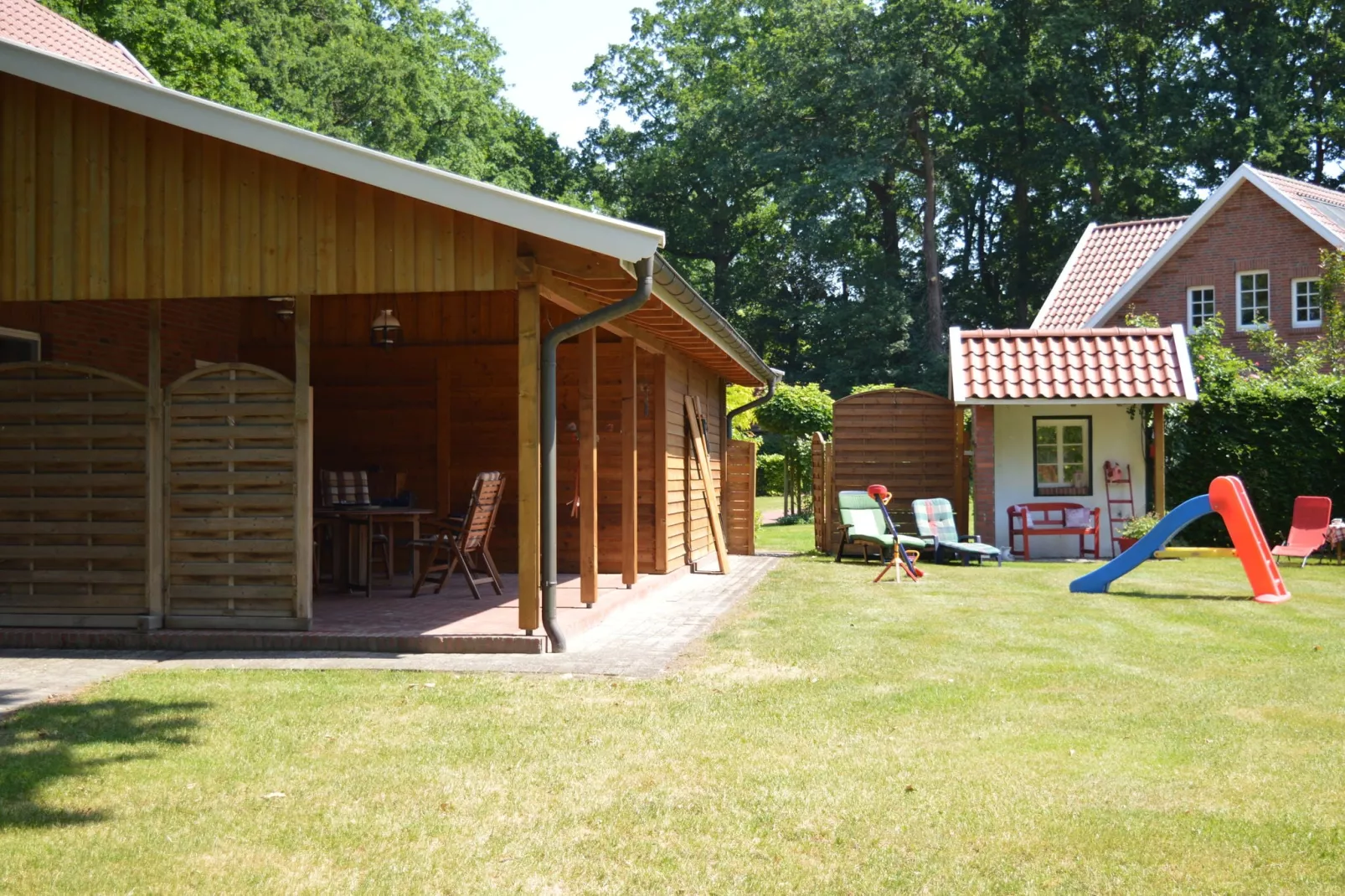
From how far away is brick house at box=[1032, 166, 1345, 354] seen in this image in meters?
23.5

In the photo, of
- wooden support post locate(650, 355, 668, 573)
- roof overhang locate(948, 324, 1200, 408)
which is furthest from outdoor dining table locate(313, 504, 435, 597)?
roof overhang locate(948, 324, 1200, 408)

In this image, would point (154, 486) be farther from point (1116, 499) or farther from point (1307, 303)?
point (1307, 303)

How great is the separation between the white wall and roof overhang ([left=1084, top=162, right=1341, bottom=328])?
8184 mm

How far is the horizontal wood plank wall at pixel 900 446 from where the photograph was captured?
17.4 meters

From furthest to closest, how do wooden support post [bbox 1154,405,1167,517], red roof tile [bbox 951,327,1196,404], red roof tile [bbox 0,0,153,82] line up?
red roof tile [bbox 951,327,1196,404]
wooden support post [bbox 1154,405,1167,517]
red roof tile [bbox 0,0,153,82]

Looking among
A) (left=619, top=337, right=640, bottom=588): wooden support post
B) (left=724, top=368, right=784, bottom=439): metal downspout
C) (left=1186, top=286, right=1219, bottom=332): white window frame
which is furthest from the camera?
(left=1186, top=286, right=1219, bottom=332): white window frame

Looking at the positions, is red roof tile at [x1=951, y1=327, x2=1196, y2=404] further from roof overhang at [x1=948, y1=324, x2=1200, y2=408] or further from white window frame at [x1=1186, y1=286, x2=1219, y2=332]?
white window frame at [x1=1186, y1=286, x2=1219, y2=332]

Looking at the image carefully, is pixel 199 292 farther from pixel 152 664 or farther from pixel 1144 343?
pixel 1144 343

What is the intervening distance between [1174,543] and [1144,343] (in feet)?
9.17

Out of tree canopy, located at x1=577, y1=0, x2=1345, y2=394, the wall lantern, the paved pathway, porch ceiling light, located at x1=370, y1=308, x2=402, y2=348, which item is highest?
tree canopy, located at x1=577, y1=0, x2=1345, y2=394

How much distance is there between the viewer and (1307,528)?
14914 mm

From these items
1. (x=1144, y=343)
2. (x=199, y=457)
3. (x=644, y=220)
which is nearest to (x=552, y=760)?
(x=199, y=457)

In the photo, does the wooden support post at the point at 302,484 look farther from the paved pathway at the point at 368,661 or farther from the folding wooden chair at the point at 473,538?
the folding wooden chair at the point at 473,538

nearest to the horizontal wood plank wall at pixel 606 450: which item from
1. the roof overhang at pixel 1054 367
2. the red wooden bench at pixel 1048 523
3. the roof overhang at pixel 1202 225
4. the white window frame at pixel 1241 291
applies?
the roof overhang at pixel 1054 367
